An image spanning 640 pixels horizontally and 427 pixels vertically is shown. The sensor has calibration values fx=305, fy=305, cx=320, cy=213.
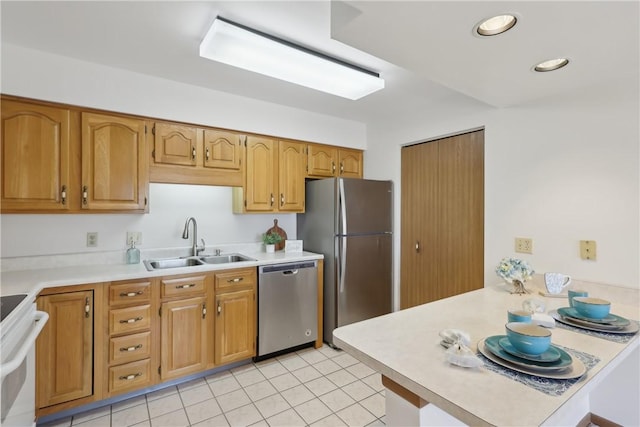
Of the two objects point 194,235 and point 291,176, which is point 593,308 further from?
point 194,235

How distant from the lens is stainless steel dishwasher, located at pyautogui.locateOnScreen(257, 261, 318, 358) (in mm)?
2658

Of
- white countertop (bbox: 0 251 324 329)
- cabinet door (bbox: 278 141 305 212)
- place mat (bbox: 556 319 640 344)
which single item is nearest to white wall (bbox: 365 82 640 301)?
place mat (bbox: 556 319 640 344)

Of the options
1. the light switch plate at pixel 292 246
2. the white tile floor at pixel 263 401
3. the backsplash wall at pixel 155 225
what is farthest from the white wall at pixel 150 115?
the white tile floor at pixel 263 401

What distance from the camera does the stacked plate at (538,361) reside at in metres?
0.93

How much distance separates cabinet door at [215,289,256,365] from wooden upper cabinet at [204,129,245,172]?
1129 mm

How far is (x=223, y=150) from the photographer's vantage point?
276cm

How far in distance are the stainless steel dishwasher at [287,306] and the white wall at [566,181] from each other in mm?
1556

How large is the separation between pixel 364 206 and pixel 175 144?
6.01ft

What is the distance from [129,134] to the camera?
2352 millimetres

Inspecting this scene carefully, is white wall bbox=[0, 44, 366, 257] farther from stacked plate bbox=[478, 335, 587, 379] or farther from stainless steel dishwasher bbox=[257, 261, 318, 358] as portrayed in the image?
stacked plate bbox=[478, 335, 587, 379]

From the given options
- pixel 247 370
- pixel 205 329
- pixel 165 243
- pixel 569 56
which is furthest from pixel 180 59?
pixel 247 370

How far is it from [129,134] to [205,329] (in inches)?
64.0

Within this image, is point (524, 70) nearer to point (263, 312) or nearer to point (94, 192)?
point (263, 312)

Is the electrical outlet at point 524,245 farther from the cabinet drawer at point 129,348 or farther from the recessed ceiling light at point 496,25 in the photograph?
the cabinet drawer at point 129,348
